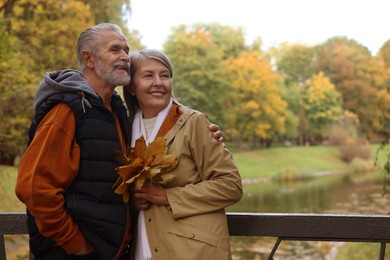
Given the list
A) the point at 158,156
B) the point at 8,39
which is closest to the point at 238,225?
the point at 158,156

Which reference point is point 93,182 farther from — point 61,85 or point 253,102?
point 253,102

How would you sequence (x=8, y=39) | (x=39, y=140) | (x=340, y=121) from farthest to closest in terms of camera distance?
(x=340, y=121)
(x=8, y=39)
(x=39, y=140)

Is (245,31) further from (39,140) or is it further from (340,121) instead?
(39,140)

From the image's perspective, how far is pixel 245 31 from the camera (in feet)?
119

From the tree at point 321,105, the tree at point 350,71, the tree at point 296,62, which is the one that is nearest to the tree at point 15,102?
the tree at point 350,71

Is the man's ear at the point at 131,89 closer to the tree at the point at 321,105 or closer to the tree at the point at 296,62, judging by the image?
the tree at the point at 321,105

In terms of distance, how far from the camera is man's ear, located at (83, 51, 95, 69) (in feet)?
6.84

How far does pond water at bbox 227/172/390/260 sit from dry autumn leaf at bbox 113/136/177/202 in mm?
6992

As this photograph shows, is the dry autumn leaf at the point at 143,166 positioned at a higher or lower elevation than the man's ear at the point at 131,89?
lower

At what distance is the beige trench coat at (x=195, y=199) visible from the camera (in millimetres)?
1983

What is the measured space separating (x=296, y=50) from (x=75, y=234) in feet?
122

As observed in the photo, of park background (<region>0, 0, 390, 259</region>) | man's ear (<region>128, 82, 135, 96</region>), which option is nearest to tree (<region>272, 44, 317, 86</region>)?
park background (<region>0, 0, 390, 259</region>)

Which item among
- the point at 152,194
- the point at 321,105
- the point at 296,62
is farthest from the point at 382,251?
the point at 296,62

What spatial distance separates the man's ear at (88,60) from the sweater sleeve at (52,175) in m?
0.22
